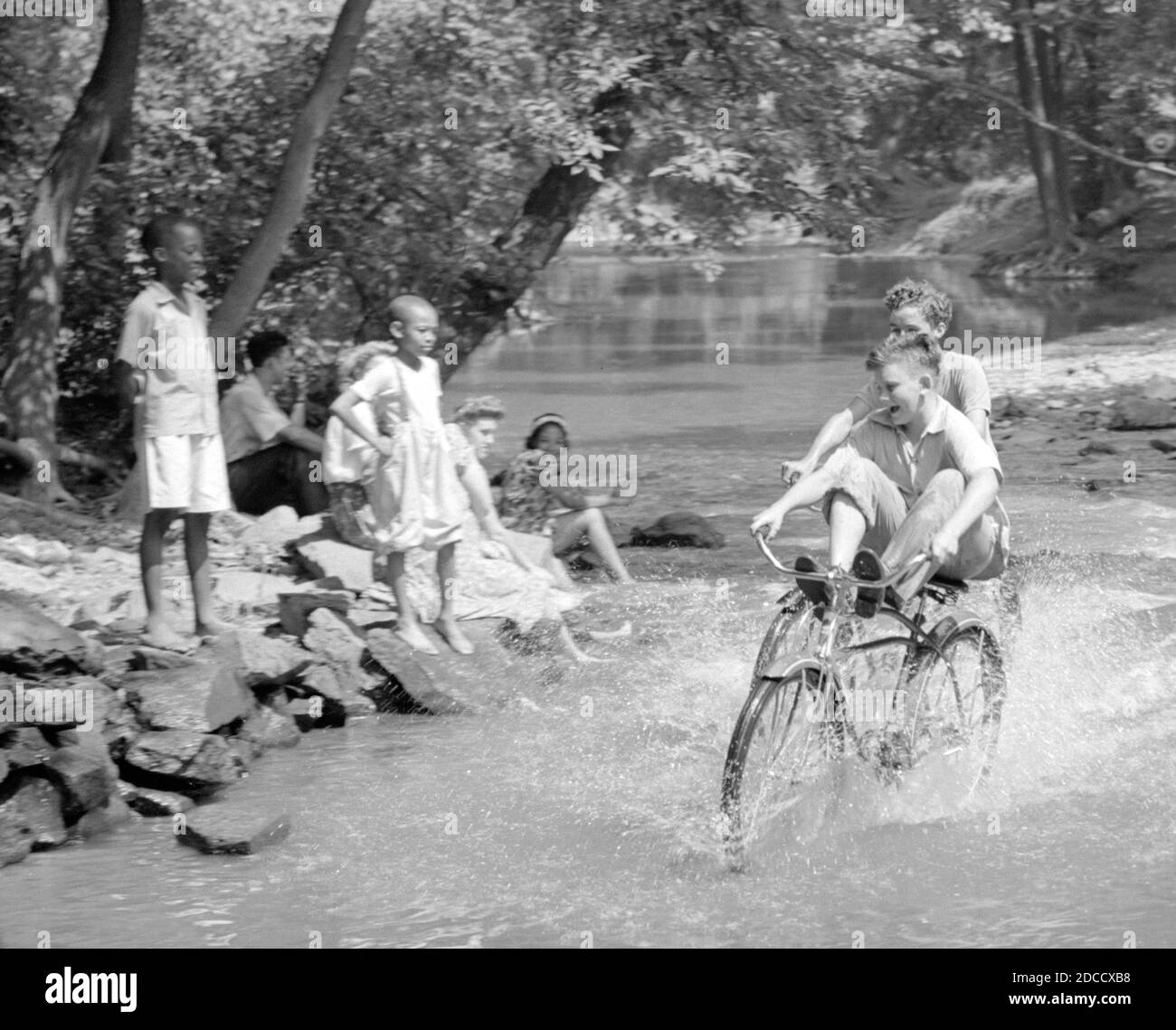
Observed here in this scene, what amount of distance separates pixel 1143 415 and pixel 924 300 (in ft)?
35.2

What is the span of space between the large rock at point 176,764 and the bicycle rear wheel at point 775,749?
7.18ft

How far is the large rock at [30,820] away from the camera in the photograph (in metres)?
6.52

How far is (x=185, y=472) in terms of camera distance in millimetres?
8375

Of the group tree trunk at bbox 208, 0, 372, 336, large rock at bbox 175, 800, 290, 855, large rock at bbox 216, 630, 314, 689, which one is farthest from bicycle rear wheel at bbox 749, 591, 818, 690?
tree trunk at bbox 208, 0, 372, 336

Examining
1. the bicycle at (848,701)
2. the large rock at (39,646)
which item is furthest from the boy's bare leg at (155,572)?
the bicycle at (848,701)

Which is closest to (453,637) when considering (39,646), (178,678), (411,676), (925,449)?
(411,676)

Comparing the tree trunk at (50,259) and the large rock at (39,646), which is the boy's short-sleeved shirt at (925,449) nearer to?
the large rock at (39,646)

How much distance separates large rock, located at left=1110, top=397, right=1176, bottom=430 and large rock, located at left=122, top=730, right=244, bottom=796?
12124mm

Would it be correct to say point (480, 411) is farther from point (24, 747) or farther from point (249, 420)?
point (24, 747)

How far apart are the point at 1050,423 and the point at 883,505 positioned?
12.0 meters

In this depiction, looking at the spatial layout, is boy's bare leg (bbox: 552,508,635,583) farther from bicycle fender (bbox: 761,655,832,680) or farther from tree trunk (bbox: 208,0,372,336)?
bicycle fender (bbox: 761,655,832,680)

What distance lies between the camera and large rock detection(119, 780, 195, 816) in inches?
279

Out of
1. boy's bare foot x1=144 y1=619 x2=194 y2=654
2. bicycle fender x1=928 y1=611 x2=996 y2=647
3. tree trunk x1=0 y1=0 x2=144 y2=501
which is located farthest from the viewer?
tree trunk x1=0 y1=0 x2=144 y2=501

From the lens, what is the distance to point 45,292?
1170 centimetres
